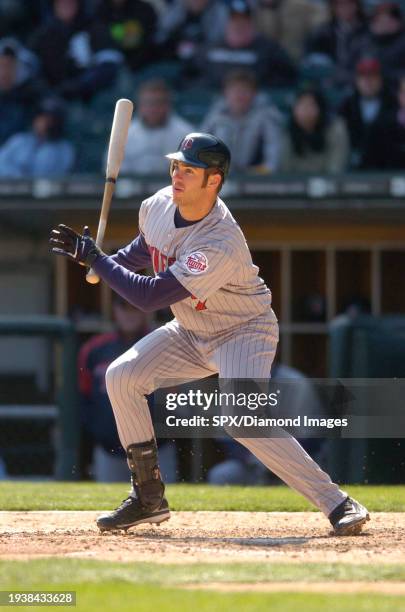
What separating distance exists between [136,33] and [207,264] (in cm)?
769

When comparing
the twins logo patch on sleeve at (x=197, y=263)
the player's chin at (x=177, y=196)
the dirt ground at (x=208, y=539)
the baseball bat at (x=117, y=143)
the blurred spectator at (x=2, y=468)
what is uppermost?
the baseball bat at (x=117, y=143)

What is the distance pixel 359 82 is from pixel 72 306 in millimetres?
2965

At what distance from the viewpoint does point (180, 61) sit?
39.3 ft

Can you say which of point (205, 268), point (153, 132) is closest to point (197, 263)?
point (205, 268)

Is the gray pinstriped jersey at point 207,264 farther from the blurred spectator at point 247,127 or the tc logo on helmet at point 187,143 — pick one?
the blurred spectator at point 247,127

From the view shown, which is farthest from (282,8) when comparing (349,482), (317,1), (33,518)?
(33,518)

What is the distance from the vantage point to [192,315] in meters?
4.95

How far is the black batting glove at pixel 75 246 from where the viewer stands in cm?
476

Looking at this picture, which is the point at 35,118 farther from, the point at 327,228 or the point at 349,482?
the point at 349,482

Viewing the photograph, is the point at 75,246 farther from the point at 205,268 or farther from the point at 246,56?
the point at 246,56

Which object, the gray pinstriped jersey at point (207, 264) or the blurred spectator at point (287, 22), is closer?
the gray pinstriped jersey at point (207, 264)

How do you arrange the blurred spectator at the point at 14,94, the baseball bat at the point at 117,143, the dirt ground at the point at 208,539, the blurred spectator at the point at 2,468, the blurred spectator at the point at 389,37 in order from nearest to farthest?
the dirt ground at the point at 208,539 → the baseball bat at the point at 117,143 → the blurred spectator at the point at 2,468 → the blurred spectator at the point at 14,94 → the blurred spectator at the point at 389,37

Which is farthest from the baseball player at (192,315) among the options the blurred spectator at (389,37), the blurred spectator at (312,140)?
the blurred spectator at (389,37)

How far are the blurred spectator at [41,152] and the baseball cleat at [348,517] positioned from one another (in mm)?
6127
